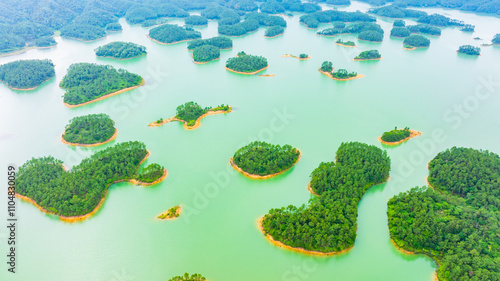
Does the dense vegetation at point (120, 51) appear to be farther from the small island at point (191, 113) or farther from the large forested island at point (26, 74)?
the small island at point (191, 113)

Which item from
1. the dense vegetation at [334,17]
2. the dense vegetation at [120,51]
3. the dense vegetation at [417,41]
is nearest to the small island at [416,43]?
the dense vegetation at [417,41]

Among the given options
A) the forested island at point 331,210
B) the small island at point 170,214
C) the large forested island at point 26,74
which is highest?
the forested island at point 331,210

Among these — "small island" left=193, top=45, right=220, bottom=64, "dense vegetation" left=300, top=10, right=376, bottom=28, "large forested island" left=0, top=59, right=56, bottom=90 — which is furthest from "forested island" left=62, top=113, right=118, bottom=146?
"dense vegetation" left=300, top=10, right=376, bottom=28

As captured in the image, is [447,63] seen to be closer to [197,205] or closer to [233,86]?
[233,86]

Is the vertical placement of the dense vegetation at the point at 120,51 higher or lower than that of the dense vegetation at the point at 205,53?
lower

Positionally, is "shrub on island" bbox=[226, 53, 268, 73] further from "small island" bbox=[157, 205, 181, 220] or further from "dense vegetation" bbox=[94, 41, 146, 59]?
"small island" bbox=[157, 205, 181, 220]

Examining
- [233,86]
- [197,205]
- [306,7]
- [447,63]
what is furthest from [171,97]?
[306,7]

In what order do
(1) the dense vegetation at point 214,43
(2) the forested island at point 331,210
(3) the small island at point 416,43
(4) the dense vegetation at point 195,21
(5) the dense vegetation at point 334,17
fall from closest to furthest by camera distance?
1. (2) the forested island at point 331,210
2. (1) the dense vegetation at point 214,43
3. (3) the small island at point 416,43
4. (5) the dense vegetation at point 334,17
5. (4) the dense vegetation at point 195,21
